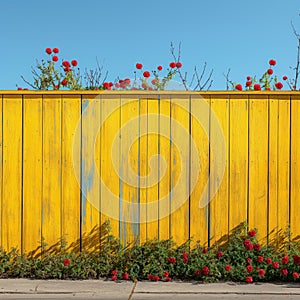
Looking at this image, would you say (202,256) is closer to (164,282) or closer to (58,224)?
(164,282)

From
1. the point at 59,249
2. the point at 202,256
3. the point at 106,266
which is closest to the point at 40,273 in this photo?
the point at 59,249


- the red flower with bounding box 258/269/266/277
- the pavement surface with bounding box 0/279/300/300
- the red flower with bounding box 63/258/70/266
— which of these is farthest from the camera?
the red flower with bounding box 63/258/70/266

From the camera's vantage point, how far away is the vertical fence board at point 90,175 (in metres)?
4.85

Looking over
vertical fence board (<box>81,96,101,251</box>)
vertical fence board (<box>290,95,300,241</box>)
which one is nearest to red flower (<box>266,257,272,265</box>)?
vertical fence board (<box>290,95,300,241</box>)

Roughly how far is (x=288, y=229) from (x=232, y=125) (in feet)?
3.76

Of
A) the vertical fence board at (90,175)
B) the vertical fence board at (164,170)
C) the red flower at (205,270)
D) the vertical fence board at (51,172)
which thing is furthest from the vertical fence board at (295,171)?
the vertical fence board at (51,172)

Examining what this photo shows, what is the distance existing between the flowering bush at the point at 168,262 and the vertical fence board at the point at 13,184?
0.16 metres

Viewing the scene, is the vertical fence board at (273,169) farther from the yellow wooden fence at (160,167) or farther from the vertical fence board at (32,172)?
the vertical fence board at (32,172)

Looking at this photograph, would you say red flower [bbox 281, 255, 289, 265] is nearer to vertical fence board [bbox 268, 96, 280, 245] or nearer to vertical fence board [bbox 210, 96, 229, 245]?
vertical fence board [bbox 268, 96, 280, 245]

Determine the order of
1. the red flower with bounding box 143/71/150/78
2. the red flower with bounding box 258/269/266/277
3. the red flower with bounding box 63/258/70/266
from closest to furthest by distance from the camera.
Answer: the red flower with bounding box 258/269/266/277
the red flower with bounding box 63/258/70/266
the red flower with bounding box 143/71/150/78

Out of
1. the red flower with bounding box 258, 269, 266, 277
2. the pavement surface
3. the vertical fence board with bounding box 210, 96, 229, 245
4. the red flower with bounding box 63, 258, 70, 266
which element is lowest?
the pavement surface

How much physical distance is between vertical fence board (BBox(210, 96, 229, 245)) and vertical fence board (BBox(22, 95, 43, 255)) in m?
1.68

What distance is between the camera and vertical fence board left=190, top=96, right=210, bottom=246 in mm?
4852

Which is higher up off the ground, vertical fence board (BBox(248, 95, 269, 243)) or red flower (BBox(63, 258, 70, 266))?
vertical fence board (BBox(248, 95, 269, 243))
